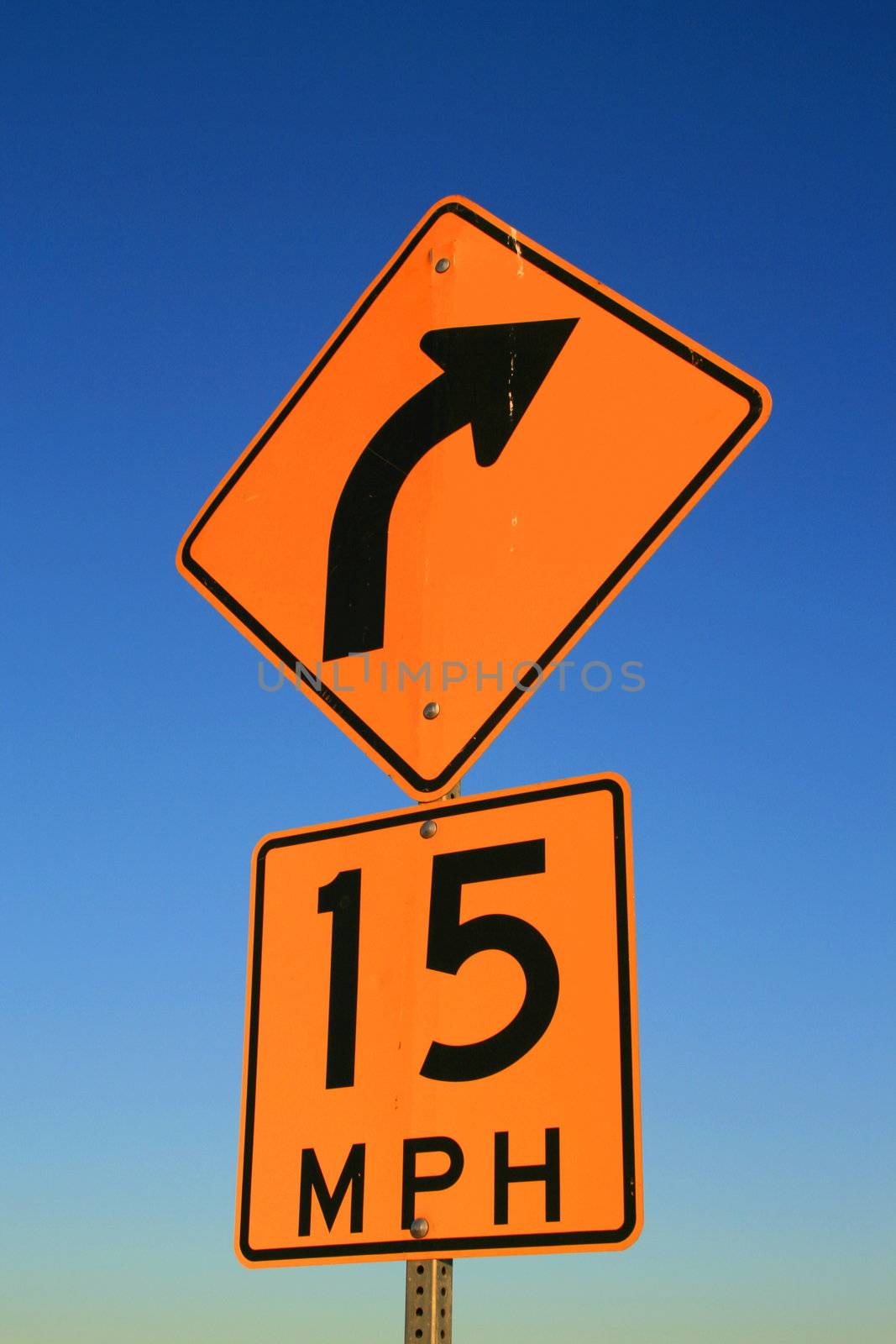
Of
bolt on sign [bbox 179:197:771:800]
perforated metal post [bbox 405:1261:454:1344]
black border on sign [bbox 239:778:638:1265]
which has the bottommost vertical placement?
perforated metal post [bbox 405:1261:454:1344]

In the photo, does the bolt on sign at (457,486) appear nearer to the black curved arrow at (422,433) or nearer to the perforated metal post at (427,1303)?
the black curved arrow at (422,433)

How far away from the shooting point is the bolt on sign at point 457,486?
1.98 m

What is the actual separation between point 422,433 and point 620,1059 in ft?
3.58

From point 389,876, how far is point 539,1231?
0.53 metres

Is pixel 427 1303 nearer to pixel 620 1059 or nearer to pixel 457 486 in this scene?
pixel 620 1059

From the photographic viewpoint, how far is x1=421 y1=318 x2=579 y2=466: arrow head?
2160 mm

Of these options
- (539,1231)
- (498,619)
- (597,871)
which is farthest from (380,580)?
(539,1231)

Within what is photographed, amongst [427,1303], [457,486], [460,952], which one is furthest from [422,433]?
[427,1303]

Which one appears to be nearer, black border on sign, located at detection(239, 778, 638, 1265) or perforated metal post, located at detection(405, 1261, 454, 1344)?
black border on sign, located at detection(239, 778, 638, 1265)

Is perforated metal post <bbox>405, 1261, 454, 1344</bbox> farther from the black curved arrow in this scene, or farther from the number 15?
the black curved arrow

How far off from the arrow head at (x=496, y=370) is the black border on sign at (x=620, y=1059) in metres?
0.59

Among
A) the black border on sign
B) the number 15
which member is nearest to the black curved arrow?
the black border on sign

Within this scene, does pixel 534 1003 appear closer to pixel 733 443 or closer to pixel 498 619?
pixel 498 619

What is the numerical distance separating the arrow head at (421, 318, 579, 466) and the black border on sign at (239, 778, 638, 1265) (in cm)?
59
